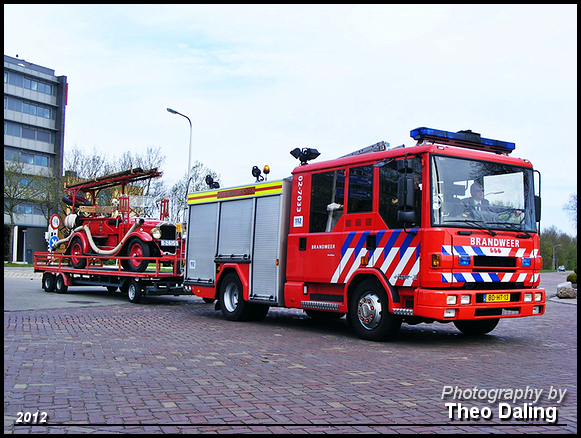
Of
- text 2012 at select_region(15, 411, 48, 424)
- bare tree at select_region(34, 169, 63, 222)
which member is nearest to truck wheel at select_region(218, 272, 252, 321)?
text 2012 at select_region(15, 411, 48, 424)

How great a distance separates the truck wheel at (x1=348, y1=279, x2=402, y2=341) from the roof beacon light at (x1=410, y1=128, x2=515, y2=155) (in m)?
2.34

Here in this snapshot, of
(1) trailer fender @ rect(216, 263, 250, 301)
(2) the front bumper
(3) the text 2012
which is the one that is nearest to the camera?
(3) the text 2012

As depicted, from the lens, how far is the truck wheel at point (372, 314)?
912cm

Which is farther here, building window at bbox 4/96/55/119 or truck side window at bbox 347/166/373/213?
building window at bbox 4/96/55/119

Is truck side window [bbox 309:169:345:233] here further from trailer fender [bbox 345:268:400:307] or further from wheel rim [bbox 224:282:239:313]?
wheel rim [bbox 224:282:239:313]

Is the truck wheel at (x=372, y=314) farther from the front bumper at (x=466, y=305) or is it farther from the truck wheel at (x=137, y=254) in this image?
the truck wheel at (x=137, y=254)

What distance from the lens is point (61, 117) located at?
74.7 metres

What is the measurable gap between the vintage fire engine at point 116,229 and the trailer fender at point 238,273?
4248 mm

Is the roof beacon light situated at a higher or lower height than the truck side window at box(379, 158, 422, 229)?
higher

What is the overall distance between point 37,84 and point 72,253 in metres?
60.2

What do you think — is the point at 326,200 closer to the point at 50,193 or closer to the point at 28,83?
the point at 50,193

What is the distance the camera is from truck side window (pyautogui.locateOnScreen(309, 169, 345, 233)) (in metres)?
10.2

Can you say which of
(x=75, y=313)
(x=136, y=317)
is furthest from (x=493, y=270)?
(x=75, y=313)

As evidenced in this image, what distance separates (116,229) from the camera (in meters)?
18.4
